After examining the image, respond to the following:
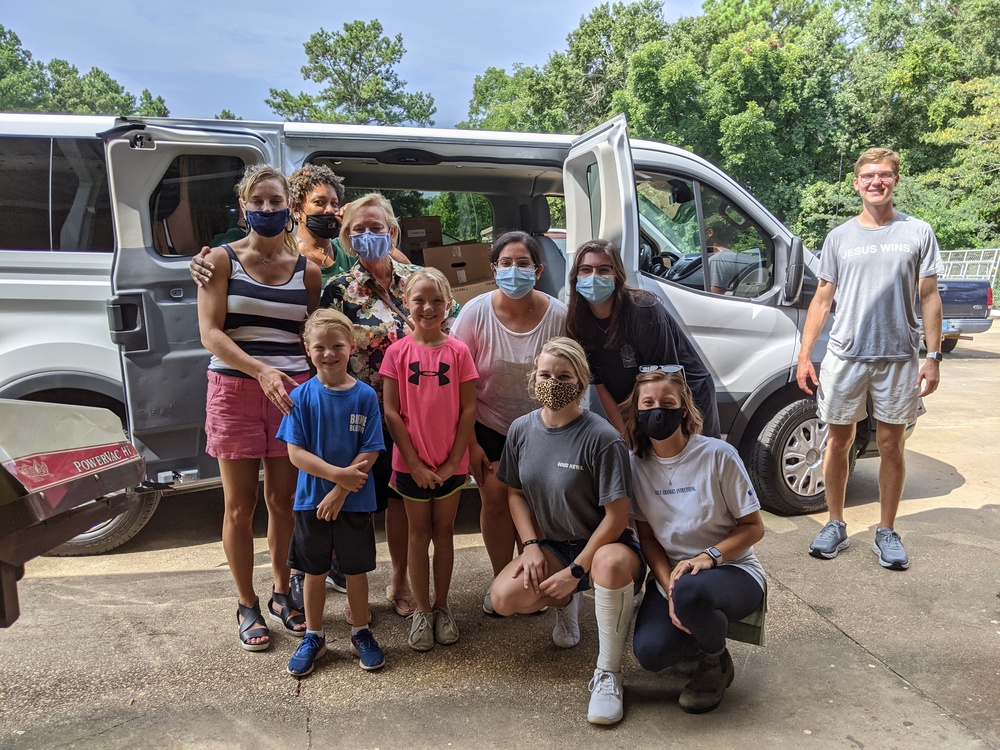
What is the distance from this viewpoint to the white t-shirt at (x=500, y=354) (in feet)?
9.83

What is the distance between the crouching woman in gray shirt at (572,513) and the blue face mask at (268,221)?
1106 mm

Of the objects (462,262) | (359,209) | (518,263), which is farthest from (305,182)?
(462,262)

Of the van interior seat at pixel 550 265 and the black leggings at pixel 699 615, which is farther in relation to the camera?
the van interior seat at pixel 550 265

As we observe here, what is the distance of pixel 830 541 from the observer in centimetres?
383

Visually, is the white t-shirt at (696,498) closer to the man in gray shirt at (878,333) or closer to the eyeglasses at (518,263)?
the eyeglasses at (518,263)

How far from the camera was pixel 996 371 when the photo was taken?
32.4 ft

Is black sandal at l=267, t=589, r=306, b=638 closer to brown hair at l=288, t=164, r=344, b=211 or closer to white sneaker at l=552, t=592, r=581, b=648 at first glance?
white sneaker at l=552, t=592, r=581, b=648

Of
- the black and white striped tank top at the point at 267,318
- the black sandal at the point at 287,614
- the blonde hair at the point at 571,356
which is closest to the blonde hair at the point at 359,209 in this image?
the black and white striped tank top at the point at 267,318

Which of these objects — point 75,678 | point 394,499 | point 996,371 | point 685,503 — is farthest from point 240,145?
point 996,371

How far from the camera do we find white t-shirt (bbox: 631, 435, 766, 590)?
8.36 ft

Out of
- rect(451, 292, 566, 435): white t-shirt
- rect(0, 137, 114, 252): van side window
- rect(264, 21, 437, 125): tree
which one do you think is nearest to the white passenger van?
rect(0, 137, 114, 252): van side window

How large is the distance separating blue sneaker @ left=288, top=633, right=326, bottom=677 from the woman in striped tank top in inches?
9.1

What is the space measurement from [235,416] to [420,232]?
8.80 ft

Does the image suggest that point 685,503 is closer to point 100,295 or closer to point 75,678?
point 75,678
